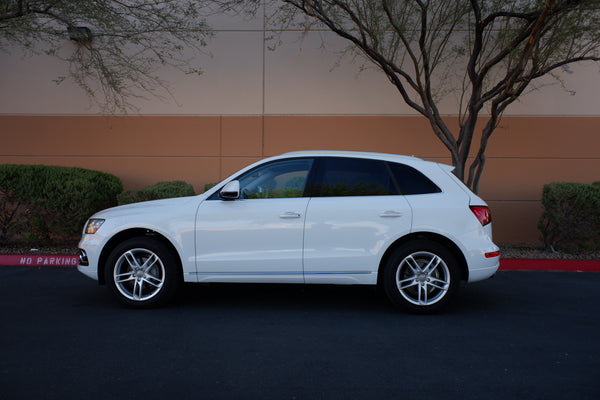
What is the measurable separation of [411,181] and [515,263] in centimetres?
395

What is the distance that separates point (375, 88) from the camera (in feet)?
37.9

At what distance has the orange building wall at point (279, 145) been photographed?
11.3m

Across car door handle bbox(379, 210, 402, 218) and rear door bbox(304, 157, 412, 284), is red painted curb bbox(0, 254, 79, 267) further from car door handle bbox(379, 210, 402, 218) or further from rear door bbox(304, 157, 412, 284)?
car door handle bbox(379, 210, 402, 218)

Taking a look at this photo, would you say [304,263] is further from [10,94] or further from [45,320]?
[10,94]

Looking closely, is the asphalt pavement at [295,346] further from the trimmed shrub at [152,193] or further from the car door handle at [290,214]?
the trimmed shrub at [152,193]

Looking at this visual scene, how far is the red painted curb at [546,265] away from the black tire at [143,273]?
560 centimetres

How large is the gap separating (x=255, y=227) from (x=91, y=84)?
25.7ft

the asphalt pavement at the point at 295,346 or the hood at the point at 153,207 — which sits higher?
the hood at the point at 153,207

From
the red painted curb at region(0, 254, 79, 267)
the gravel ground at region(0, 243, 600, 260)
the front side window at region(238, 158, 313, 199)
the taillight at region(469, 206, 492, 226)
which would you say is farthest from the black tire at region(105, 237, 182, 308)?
the gravel ground at region(0, 243, 600, 260)

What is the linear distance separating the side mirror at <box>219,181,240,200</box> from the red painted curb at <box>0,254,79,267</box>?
14.7ft

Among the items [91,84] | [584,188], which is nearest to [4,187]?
[91,84]

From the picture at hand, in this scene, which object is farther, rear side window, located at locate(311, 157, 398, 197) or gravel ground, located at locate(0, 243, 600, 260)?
gravel ground, located at locate(0, 243, 600, 260)

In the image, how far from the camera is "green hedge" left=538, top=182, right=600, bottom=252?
926 centimetres

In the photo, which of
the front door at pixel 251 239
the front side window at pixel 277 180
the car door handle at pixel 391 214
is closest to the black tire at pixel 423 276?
the car door handle at pixel 391 214
